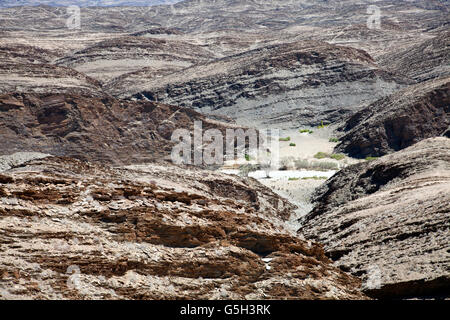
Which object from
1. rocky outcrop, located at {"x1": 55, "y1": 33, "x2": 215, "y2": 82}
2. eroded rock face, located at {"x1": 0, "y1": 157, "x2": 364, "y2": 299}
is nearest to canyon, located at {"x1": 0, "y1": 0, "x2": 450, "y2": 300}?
eroded rock face, located at {"x1": 0, "y1": 157, "x2": 364, "y2": 299}

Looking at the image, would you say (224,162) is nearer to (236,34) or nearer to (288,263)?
(288,263)

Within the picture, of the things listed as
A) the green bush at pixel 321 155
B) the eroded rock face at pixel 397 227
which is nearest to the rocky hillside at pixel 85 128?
the green bush at pixel 321 155

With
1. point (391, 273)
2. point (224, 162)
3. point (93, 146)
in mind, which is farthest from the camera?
point (224, 162)

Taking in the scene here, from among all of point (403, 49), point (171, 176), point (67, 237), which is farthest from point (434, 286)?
point (403, 49)

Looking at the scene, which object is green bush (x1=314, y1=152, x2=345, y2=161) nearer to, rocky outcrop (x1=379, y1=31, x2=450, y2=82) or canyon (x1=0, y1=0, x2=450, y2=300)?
canyon (x1=0, y1=0, x2=450, y2=300)

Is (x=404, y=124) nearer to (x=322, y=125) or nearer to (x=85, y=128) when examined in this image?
(x=322, y=125)

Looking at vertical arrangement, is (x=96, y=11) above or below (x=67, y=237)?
above

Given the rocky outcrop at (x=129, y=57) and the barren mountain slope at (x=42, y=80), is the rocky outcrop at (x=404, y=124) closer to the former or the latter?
the barren mountain slope at (x=42, y=80)
